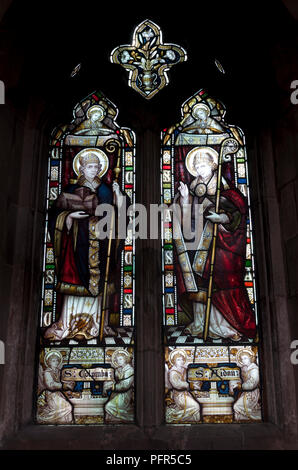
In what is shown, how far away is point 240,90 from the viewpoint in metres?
5.92

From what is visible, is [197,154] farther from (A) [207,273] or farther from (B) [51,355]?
(B) [51,355]

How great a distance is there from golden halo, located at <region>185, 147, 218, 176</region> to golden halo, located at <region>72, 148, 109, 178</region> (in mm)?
741

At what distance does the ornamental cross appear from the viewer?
6.02m

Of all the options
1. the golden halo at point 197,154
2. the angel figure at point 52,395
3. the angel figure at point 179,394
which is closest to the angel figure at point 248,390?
the angel figure at point 179,394

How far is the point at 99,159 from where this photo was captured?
5.82m

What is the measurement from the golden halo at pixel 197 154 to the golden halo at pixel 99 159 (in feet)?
2.43

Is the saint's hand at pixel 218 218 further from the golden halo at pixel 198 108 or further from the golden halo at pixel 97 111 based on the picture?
the golden halo at pixel 97 111

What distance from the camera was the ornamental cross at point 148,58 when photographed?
6.02 meters

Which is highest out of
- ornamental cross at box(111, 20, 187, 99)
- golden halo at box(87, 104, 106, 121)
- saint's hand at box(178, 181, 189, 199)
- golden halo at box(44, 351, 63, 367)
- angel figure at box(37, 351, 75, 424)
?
ornamental cross at box(111, 20, 187, 99)

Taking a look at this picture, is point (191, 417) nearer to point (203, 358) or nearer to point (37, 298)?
point (203, 358)

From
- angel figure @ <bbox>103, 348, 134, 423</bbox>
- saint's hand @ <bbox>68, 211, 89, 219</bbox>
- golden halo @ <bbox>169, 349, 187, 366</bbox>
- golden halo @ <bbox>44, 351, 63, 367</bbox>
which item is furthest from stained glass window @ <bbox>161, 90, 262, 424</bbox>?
golden halo @ <bbox>44, 351, 63, 367</bbox>

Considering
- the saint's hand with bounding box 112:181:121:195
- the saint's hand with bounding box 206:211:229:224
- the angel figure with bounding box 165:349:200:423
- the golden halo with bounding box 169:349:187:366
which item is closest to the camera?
the angel figure with bounding box 165:349:200:423

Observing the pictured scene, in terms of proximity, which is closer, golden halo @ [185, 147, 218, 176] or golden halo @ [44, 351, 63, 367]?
golden halo @ [44, 351, 63, 367]

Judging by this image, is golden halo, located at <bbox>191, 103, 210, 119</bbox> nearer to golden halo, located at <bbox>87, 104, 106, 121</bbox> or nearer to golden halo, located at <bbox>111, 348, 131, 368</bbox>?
golden halo, located at <bbox>87, 104, 106, 121</bbox>
